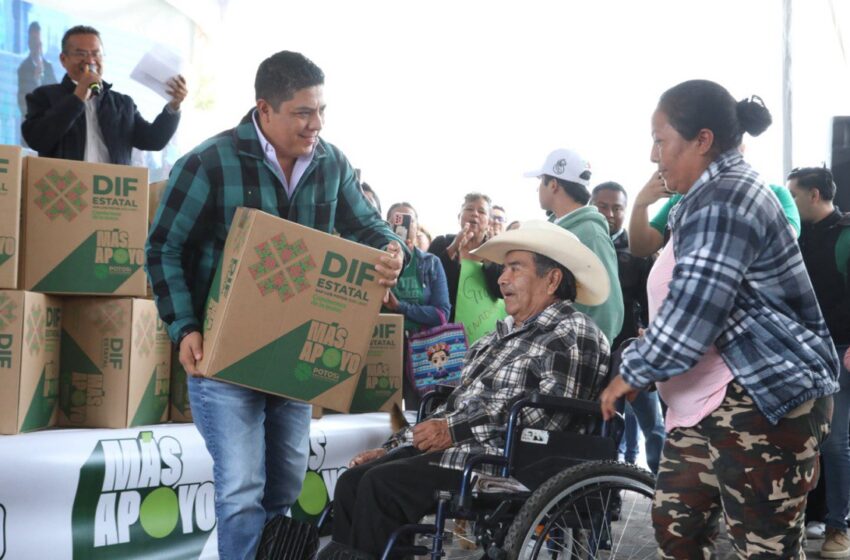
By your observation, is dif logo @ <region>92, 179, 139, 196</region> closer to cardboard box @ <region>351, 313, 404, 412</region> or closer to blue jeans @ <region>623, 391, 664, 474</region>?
cardboard box @ <region>351, 313, 404, 412</region>

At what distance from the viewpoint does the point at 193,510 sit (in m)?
3.06

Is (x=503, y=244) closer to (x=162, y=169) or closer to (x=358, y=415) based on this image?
(x=358, y=415)

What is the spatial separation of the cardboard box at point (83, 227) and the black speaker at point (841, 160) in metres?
3.58

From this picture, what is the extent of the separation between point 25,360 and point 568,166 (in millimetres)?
1997

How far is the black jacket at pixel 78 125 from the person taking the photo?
3.20 m

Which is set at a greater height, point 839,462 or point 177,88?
point 177,88

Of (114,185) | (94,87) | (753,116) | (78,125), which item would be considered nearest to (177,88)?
(94,87)

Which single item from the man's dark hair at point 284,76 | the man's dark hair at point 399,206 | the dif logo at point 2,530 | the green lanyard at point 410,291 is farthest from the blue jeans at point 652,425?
the dif logo at point 2,530

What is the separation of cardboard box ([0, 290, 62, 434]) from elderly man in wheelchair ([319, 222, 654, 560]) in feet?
3.30

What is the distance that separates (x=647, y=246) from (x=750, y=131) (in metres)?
1.60

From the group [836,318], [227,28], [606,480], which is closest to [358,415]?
[606,480]

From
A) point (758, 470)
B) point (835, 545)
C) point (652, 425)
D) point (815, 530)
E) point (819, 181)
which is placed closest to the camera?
point (758, 470)

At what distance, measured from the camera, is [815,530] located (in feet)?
13.2

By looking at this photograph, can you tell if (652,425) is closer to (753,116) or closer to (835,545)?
(835,545)
